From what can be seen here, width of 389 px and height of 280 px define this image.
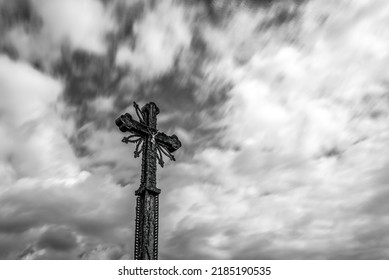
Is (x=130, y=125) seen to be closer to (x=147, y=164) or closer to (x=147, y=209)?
(x=147, y=164)

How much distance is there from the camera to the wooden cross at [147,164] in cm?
967

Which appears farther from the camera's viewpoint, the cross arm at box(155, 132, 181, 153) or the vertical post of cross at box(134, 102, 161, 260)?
the cross arm at box(155, 132, 181, 153)

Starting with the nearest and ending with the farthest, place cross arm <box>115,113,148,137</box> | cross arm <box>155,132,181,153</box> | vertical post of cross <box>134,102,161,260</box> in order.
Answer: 1. vertical post of cross <box>134,102,161,260</box>
2. cross arm <box>115,113,148,137</box>
3. cross arm <box>155,132,181,153</box>

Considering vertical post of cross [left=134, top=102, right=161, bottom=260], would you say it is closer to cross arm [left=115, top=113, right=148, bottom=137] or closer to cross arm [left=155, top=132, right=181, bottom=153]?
cross arm [left=115, top=113, right=148, bottom=137]

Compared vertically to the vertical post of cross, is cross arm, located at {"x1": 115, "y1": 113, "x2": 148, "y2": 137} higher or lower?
higher

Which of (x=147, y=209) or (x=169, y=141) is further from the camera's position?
(x=169, y=141)

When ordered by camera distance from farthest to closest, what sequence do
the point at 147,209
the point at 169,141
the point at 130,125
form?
the point at 169,141, the point at 130,125, the point at 147,209

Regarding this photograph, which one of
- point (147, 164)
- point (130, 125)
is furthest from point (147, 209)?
point (130, 125)

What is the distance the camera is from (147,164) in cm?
1084

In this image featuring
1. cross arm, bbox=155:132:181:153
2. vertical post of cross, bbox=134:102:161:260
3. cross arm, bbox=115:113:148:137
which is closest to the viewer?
vertical post of cross, bbox=134:102:161:260

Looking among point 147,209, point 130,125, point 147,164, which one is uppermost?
point 130,125

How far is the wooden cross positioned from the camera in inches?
381
